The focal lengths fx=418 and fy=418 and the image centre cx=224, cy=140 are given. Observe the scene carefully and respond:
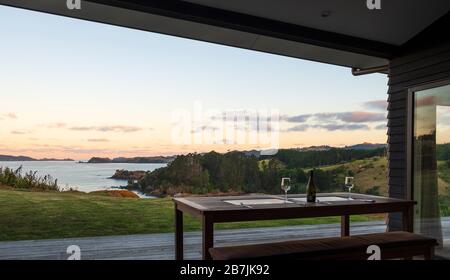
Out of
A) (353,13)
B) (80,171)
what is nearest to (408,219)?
(353,13)

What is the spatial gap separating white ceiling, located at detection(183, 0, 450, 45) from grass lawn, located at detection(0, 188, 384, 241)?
3.24 meters

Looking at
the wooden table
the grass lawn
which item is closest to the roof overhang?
the wooden table

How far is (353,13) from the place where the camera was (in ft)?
11.8

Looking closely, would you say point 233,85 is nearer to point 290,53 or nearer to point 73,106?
point 290,53

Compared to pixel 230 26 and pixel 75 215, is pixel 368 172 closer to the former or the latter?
pixel 230 26

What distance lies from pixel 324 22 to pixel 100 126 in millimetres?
3160

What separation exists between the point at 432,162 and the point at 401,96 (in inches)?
29.0

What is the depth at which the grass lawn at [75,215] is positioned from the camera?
5.34m

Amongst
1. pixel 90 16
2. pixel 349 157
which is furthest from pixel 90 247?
pixel 349 157

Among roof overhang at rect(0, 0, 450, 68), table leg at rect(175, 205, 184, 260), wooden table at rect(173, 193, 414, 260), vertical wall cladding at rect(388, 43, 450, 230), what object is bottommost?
table leg at rect(175, 205, 184, 260)

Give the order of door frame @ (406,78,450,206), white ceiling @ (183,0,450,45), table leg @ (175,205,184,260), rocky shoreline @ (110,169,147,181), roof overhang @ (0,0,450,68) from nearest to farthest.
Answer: table leg @ (175,205,184,260) < roof overhang @ (0,0,450,68) < white ceiling @ (183,0,450,45) < door frame @ (406,78,450,206) < rocky shoreline @ (110,169,147,181)

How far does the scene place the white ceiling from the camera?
3.41 m

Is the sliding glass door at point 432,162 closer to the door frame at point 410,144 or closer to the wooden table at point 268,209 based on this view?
the door frame at point 410,144

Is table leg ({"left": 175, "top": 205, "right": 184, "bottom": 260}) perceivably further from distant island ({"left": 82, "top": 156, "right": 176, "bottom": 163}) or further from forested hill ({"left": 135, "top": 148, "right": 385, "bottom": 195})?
forested hill ({"left": 135, "top": 148, "right": 385, "bottom": 195})
